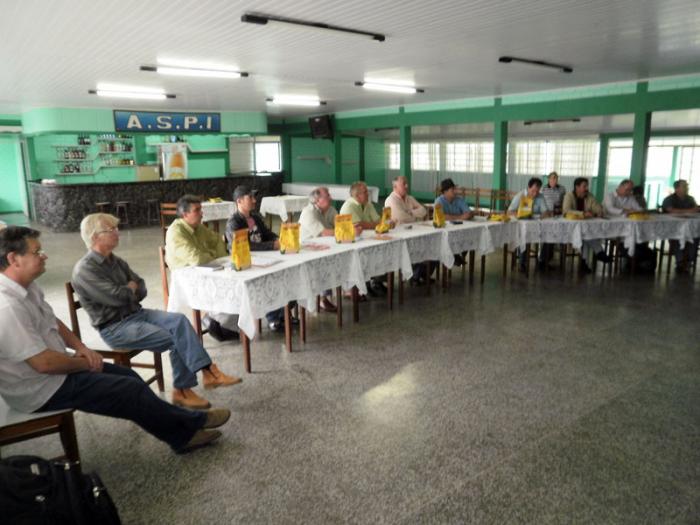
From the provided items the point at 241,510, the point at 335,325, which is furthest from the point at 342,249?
the point at 241,510

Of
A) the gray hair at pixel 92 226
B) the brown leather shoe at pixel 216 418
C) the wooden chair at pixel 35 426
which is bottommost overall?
the brown leather shoe at pixel 216 418

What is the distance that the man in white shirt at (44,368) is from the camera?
2.12 meters

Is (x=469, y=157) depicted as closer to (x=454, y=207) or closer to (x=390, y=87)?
A: (x=390, y=87)

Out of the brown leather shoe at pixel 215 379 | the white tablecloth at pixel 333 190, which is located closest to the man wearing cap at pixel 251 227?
the brown leather shoe at pixel 215 379

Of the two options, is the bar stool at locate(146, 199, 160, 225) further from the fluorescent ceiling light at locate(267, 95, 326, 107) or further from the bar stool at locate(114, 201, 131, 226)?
the fluorescent ceiling light at locate(267, 95, 326, 107)

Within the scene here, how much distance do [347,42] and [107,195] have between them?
8.85 m

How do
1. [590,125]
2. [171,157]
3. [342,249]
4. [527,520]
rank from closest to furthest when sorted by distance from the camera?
[527,520]
[342,249]
[590,125]
[171,157]

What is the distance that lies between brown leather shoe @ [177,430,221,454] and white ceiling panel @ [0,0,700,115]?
2.90 meters

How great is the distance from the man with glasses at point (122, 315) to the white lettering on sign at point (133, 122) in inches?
359

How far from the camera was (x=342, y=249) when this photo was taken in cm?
443

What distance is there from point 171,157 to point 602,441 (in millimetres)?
13518

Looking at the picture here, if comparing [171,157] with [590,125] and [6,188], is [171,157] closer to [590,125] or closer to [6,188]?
[6,188]

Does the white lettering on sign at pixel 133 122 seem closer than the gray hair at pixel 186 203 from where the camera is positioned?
No

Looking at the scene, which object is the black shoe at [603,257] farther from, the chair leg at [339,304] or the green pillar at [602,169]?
the green pillar at [602,169]
